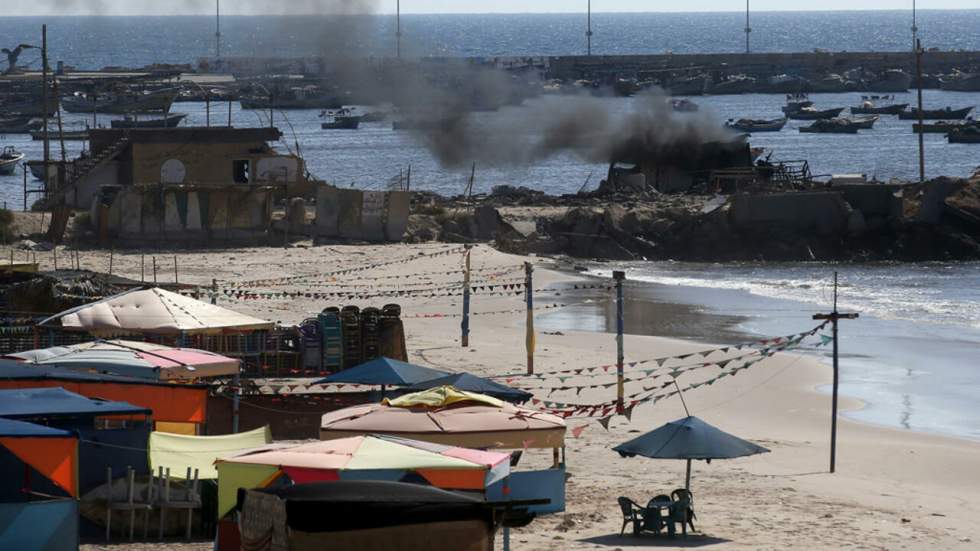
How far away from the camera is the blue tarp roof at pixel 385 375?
60.3ft

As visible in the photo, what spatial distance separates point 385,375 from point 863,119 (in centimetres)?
9859

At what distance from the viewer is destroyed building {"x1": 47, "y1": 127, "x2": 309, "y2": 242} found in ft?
131

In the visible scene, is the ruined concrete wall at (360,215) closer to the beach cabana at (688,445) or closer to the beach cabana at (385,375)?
the beach cabana at (385,375)

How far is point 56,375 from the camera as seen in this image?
53.5 ft

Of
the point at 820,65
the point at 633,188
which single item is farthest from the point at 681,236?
the point at 820,65

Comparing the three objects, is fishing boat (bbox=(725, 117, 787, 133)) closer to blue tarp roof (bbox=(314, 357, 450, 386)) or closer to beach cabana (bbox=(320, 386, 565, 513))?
blue tarp roof (bbox=(314, 357, 450, 386))

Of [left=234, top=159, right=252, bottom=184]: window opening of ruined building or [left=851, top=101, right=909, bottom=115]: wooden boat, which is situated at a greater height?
[left=851, top=101, right=909, bottom=115]: wooden boat

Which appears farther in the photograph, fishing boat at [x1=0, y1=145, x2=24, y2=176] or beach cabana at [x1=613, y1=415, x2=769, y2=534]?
fishing boat at [x1=0, y1=145, x2=24, y2=176]

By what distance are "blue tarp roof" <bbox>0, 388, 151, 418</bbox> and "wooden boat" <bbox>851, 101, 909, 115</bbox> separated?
112 m

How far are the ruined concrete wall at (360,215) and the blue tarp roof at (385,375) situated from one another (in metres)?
23.2

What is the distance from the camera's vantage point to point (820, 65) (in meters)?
154

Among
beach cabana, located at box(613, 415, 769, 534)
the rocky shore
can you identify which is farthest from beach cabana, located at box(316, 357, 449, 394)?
the rocky shore

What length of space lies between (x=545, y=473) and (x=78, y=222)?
27.6m

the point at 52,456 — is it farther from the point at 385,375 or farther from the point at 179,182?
the point at 179,182
